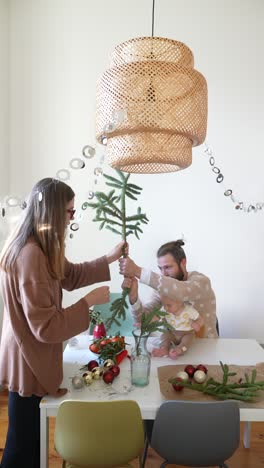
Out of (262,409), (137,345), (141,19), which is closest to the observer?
(262,409)

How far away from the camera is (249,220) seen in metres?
2.93

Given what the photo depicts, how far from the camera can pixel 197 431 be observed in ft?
4.20

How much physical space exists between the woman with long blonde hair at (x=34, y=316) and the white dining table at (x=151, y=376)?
0.05m

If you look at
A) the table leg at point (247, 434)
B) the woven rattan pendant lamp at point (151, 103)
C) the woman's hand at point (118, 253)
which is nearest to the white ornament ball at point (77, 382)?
the woman's hand at point (118, 253)

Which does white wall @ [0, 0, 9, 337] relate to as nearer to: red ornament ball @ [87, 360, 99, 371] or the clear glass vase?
red ornament ball @ [87, 360, 99, 371]

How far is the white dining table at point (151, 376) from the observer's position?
1.32 metres

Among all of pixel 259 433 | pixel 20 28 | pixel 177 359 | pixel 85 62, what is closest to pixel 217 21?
pixel 85 62

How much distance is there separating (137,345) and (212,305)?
795mm

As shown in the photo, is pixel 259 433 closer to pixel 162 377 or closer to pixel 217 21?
pixel 162 377

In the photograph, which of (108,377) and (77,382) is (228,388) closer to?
(108,377)

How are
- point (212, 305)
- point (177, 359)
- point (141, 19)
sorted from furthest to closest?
point (141, 19), point (212, 305), point (177, 359)

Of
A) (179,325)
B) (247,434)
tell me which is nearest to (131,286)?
(179,325)

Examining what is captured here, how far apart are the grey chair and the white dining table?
5cm

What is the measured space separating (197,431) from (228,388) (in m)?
0.21
